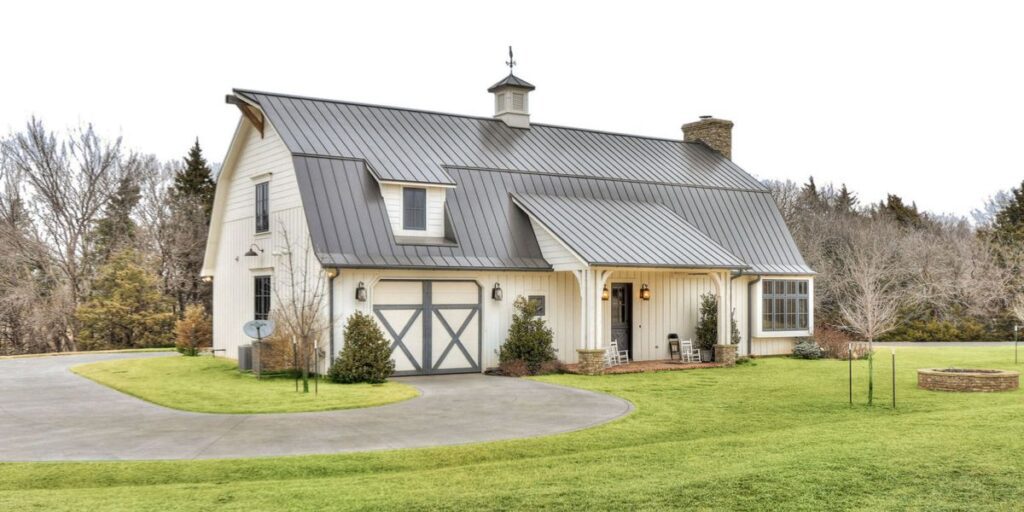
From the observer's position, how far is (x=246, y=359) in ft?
64.4

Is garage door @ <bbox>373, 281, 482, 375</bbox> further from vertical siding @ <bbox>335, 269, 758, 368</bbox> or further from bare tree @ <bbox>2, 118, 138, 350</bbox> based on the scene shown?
bare tree @ <bbox>2, 118, 138, 350</bbox>

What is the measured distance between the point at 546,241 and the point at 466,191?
7.42ft

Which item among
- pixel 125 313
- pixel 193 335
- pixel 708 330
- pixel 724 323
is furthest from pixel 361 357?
pixel 125 313

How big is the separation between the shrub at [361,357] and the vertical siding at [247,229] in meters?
1.73

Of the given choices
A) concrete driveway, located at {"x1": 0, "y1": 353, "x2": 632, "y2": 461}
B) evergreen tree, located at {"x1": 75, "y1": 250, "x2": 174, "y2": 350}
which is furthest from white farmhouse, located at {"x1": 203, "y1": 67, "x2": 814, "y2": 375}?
evergreen tree, located at {"x1": 75, "y1": 250, "x2": 174, "y2": 350}

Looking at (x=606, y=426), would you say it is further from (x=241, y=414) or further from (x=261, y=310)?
(x=261, y=310)

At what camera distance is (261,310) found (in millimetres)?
21500

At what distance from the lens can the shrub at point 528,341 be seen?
779 inches

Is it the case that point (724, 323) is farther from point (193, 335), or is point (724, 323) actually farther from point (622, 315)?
point (193, 335)

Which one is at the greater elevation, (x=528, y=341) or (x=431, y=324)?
(x=431, y=324)

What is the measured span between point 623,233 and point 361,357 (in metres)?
7.15

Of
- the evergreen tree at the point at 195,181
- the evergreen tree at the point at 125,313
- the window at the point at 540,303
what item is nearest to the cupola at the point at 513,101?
the window at the point at 540,303

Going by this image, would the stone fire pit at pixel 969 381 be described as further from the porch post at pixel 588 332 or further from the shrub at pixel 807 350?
the shrub at pixel 807 350

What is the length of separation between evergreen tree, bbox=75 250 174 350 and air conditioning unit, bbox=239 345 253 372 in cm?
1375
